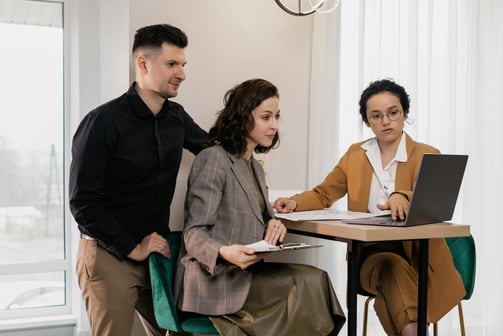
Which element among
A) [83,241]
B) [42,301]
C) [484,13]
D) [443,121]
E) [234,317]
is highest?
[484,13]

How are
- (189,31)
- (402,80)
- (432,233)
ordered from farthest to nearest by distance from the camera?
(402,80)
(189,31)
(432,233)

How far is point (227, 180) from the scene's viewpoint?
238 centimetres

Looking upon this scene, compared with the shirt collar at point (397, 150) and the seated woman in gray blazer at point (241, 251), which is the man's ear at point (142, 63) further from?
the shirt collar at point (397, 150)

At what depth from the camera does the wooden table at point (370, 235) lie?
2170mm

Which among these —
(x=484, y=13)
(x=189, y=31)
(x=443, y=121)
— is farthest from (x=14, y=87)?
(x=484, y=13)

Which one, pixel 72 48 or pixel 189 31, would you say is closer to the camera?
pixel 189 31

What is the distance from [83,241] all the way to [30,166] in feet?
3.17

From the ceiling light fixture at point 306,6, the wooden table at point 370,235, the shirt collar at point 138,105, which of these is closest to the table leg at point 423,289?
the wooden table at point 370,235

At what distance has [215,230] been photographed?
235 centimetres

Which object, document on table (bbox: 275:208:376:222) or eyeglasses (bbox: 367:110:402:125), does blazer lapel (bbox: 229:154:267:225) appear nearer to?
document on table (bbox: 275:208:376:222)

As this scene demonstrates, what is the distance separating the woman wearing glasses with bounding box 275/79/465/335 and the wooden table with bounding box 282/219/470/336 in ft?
0.35

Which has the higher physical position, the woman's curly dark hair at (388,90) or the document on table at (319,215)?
the woman's curly dark hair at (388,90)

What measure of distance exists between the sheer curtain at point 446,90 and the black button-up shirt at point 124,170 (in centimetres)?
99

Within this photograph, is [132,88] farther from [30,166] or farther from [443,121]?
[443,121]
